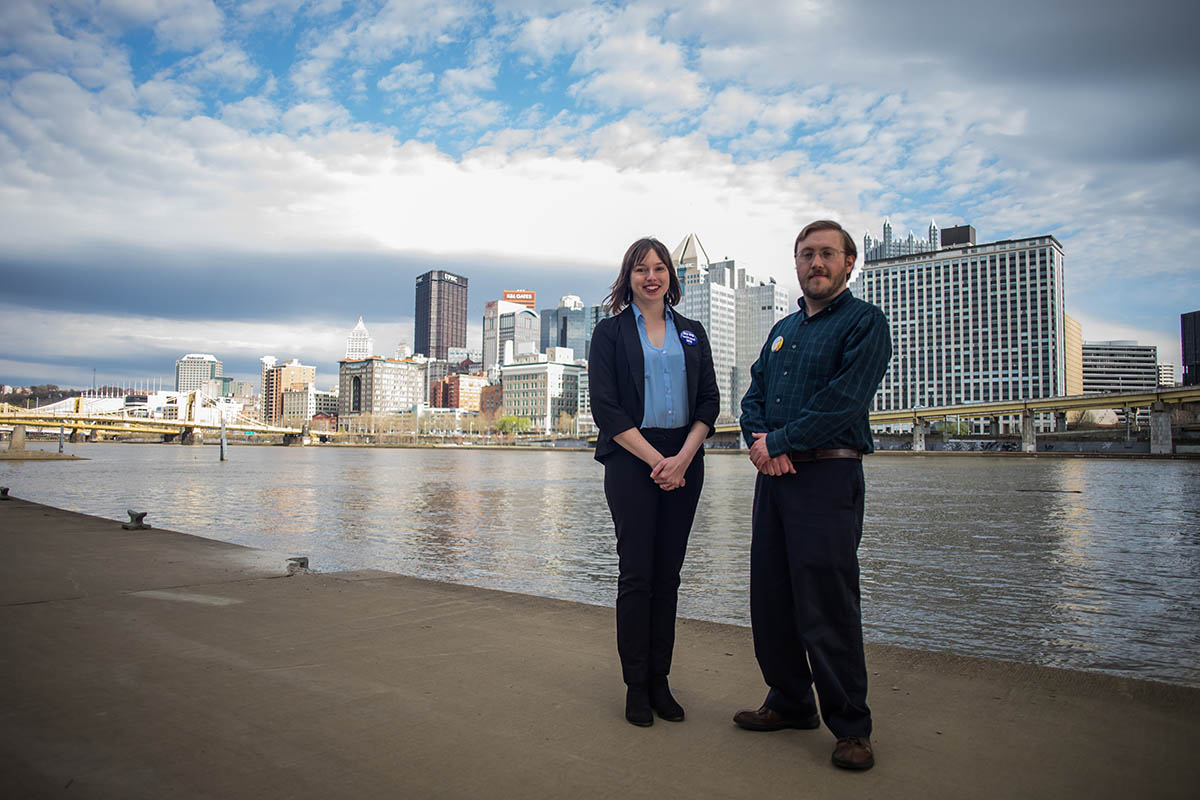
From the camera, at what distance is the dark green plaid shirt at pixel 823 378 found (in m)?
3.09

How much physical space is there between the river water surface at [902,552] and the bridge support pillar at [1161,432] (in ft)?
198

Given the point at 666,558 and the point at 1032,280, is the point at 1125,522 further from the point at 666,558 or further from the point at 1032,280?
the point at 1032,280

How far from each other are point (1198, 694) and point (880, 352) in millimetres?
2113

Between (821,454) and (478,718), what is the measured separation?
1791 millimetres

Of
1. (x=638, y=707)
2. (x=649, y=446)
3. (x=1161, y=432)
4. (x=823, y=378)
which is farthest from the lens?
(x=1161, y=432)

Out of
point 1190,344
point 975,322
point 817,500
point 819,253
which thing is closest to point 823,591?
point 817,500

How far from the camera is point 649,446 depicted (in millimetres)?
3461

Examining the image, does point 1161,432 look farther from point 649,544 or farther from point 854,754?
point 854,754

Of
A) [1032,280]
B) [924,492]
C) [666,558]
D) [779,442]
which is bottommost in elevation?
[924,492]

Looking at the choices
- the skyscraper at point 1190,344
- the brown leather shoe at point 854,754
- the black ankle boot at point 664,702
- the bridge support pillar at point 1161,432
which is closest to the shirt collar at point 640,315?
the black ankle boot at point 664,702

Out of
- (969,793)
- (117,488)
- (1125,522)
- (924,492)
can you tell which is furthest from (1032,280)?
(969,793)

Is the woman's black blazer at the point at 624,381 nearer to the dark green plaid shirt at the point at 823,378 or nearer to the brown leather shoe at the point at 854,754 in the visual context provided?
the dark green plaid shirt at the point at 823,378

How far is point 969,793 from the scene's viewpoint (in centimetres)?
248

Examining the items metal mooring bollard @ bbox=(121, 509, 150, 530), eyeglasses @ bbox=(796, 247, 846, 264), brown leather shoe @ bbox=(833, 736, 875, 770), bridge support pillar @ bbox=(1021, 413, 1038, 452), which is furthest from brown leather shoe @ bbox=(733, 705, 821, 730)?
bridge support pillar @ bbox=(1021, 413, 1038, 452)
